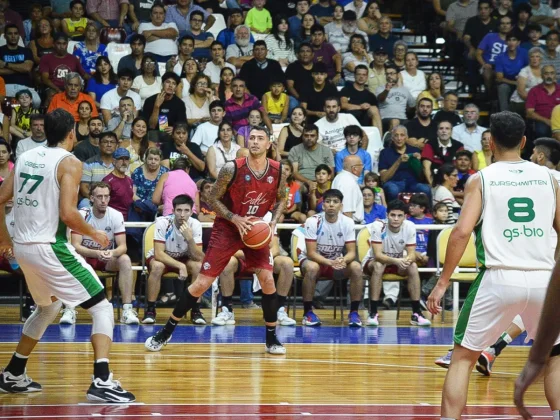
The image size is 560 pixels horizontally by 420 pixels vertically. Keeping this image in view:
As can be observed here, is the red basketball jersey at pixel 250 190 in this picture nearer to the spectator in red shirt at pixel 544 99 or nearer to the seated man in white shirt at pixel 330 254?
the seated man in white shirt at pixel 330 254

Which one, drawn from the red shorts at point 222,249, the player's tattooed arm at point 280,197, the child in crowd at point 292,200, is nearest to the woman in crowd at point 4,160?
the child in crowd at point 292,200

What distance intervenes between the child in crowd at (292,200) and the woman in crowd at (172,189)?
121 cm

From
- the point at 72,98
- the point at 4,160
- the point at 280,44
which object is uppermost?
the point at 280,44

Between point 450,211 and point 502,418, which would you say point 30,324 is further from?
point 450,211

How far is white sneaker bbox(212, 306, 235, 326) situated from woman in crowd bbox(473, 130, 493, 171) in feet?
15.6

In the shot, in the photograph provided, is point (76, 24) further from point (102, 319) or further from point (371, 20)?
point (102, 319)

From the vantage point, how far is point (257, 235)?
29.2 feet

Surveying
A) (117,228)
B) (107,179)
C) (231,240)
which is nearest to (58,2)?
(107,179)

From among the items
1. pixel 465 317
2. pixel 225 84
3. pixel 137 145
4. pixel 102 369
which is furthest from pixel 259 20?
pixel 465 317

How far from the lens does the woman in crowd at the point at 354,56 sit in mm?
16281

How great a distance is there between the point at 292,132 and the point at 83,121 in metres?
2.96

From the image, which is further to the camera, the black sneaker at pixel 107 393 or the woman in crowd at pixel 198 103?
the woman in crowd at pixel 198 103

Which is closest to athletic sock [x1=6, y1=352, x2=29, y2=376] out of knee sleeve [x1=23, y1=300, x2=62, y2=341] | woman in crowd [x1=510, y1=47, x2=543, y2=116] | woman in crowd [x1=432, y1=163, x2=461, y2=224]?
knee sleeve [x1=23, y1=300, x2=62, y2=341]

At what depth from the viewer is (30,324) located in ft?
23.0
